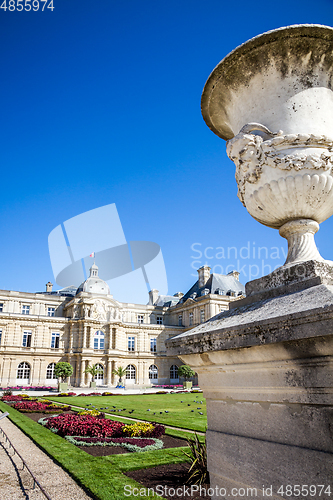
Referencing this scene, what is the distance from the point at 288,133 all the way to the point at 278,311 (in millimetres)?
1389

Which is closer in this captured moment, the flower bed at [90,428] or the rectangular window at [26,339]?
the flower bed at [90,428]

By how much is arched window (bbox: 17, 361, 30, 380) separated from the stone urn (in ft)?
147

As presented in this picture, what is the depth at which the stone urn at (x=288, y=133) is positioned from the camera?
2463 millimetres

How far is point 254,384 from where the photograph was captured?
2.11 m

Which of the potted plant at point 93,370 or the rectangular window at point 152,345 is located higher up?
the rectangular window at point 152,345

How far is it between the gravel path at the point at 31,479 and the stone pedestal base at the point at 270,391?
12.4ft

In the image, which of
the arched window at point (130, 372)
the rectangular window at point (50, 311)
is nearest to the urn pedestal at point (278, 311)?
the arched window at point (130, 372)

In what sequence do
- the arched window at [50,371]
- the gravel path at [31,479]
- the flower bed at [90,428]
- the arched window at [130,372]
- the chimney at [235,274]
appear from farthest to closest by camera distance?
the chimney at [235,274] → the arched window at [130,372] → the arched window at [50,371] → the flower bed at [90,428] → the gravel path at [31,479]

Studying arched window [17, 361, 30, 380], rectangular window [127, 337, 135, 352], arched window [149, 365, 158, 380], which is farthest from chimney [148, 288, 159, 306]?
arched window [17, 361, 30, 380]

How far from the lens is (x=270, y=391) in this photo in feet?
6.63

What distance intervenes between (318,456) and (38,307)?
5056 cm

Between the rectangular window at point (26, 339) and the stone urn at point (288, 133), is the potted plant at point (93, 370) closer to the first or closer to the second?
the rectangular window at point (26, 339)

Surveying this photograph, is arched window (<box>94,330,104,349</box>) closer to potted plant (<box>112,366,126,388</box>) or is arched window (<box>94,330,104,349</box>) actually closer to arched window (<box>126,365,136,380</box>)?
potted plant (<box>112,366,126,388</box>)

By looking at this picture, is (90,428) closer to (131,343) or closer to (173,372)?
(131,343)
